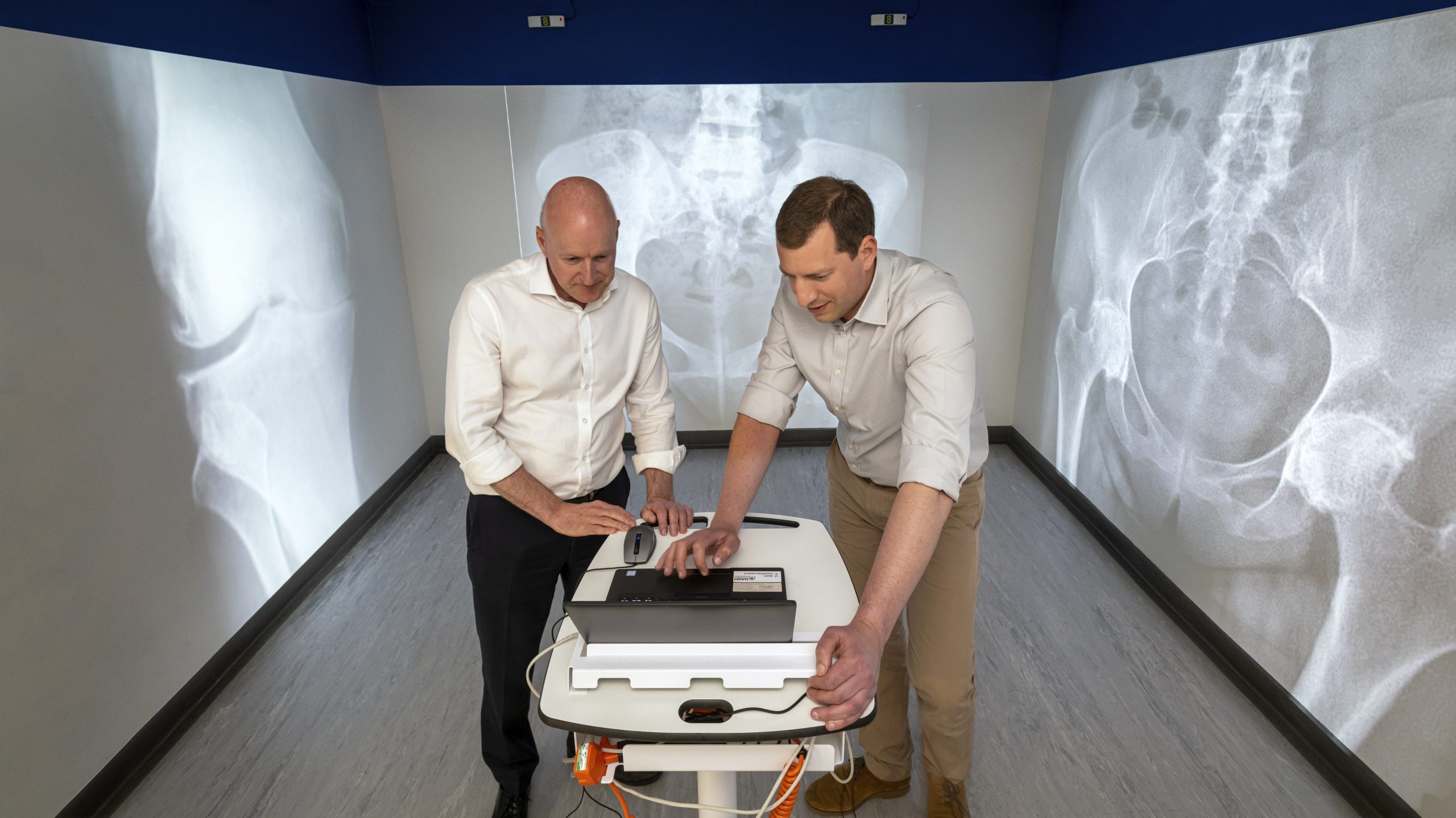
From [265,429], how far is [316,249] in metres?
0.85

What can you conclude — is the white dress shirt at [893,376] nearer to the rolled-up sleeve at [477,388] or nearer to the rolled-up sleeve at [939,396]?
the rolled-up sleeve at [939,396]

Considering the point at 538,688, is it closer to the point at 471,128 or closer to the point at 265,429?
the point at 265,429

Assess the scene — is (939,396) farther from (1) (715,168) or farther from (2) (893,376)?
(1) (715,168)

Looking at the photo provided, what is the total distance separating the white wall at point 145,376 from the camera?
196 centimetres

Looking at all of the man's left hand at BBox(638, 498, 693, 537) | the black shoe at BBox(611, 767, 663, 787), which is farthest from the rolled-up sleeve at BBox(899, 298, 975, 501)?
the black shoe at BBox(611, 767, 663, 787)

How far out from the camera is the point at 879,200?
4238 mm

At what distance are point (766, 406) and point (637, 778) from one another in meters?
1.12

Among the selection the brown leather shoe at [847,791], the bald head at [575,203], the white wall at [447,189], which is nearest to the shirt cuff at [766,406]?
the bald head at [575,203]

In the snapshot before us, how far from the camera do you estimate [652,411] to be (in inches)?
83.3

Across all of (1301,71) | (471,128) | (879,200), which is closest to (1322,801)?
(1301,71)

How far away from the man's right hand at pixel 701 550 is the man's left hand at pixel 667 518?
0.08 meters

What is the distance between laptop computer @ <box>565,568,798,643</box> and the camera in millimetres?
1251

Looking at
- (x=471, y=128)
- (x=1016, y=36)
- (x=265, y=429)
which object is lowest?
(x=265, y=429)

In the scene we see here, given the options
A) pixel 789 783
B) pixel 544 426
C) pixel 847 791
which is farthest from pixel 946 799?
pixel 544 426
